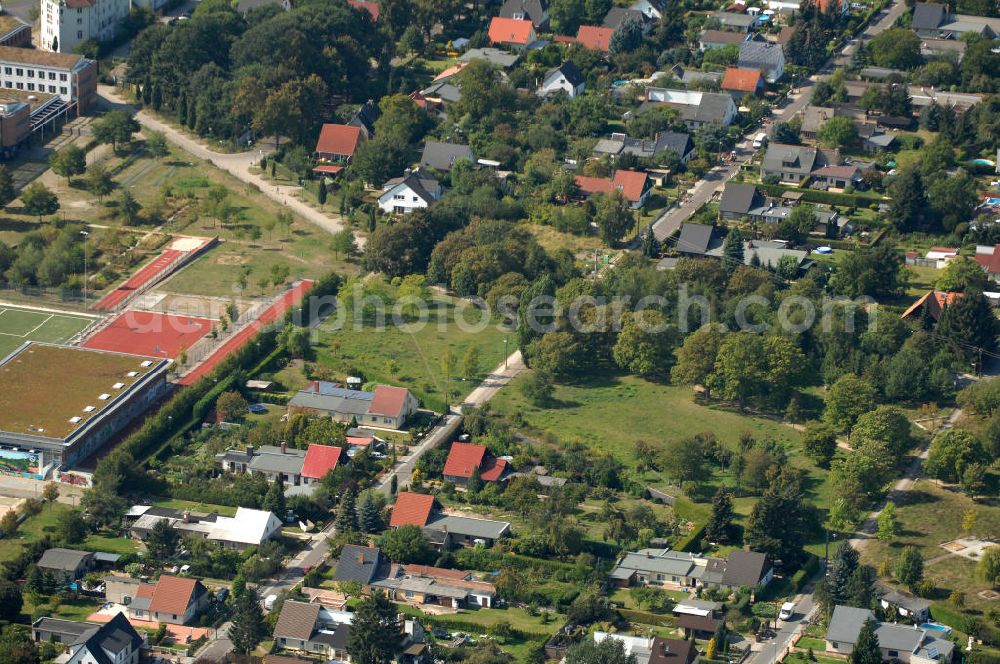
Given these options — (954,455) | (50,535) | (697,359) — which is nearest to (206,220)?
(697,359)

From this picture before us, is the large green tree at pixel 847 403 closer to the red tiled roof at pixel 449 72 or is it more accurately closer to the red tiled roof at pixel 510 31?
the red tiled roof at pixel 449 72

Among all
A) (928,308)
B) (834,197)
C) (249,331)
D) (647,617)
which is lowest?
(249,331)

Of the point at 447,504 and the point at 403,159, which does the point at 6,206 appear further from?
the point at 447,504

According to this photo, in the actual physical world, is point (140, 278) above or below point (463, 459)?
below

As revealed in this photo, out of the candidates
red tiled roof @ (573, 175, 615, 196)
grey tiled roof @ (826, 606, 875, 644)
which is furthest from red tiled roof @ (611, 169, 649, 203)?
grey tiled roof @ (826, 606, 875, 644)

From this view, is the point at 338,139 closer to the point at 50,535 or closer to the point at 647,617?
the point at 50,535

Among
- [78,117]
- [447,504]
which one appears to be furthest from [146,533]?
[78,117]
